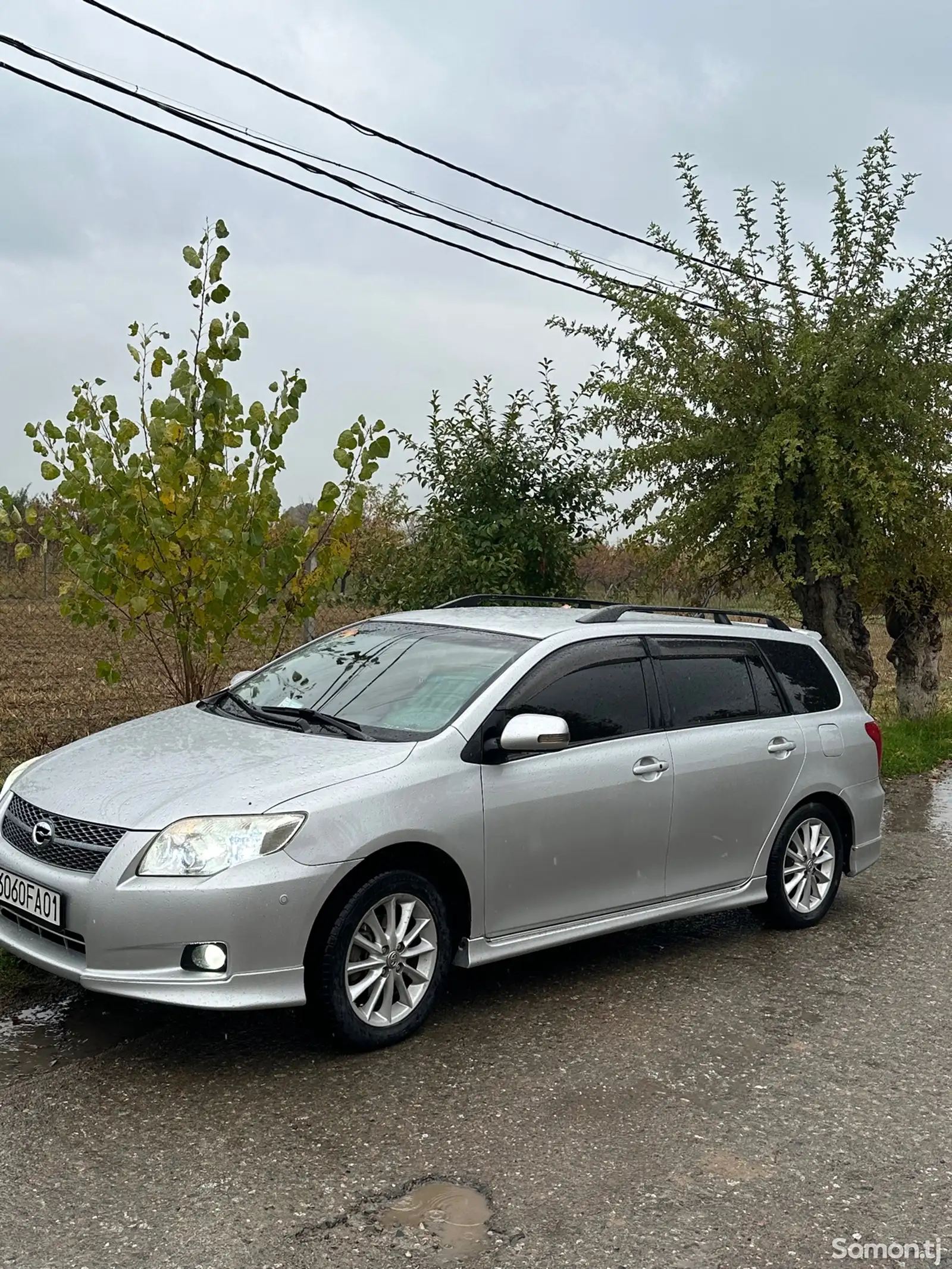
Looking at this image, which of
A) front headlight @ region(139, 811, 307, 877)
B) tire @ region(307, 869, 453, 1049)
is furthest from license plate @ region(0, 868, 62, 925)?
tire @ region(307, 869, 453, 1049)

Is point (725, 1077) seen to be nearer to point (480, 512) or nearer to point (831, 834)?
point (831, 834)

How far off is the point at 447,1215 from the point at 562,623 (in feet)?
10.0

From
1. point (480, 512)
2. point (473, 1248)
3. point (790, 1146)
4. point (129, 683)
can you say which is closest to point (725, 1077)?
point (790, 1146)

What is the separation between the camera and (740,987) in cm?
593

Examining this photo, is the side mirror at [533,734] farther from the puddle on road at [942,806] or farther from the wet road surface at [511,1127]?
the puddle on road at [942,806]

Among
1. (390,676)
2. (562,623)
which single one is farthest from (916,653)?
(390,676)

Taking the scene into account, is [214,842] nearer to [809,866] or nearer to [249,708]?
[249,708]

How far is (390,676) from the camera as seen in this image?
5.93 meters

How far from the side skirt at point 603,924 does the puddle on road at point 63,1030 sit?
1317mm

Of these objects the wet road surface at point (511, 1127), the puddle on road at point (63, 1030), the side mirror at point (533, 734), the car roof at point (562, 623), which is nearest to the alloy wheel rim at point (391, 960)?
the wet road surface at point (511, 1127)

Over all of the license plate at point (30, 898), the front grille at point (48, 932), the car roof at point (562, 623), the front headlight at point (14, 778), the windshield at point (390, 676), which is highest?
the car roof at point (562, 623)

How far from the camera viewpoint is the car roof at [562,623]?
6.13 meters

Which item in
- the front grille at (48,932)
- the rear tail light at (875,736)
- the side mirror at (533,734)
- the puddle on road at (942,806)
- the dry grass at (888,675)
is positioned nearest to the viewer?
the front grille at (48,932)

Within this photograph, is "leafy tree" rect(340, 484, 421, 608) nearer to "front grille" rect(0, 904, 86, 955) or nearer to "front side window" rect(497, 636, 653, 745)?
"front side window" rect(497, 636, 653, 745)
